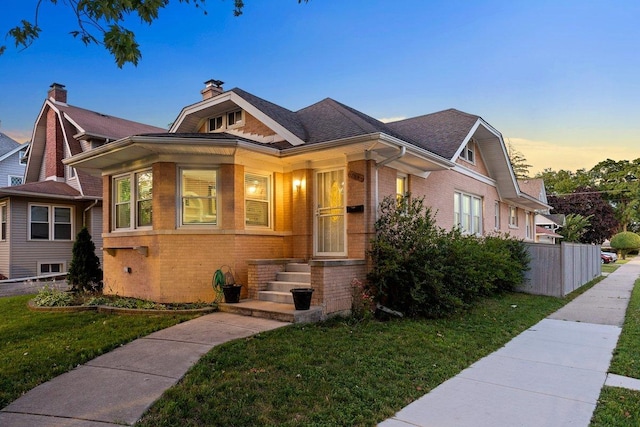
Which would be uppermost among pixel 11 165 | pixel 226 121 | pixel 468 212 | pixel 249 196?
pixel 11 165

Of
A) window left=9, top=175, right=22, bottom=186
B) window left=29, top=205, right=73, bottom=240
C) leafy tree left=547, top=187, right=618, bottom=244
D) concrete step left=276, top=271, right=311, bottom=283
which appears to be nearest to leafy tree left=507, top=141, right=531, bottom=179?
leafy tree left=547, top=187, right=618, bottom=244

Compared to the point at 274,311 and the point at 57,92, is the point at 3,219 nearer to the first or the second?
the point at 57,92

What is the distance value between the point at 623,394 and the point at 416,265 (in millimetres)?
4077

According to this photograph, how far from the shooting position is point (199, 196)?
9.27m

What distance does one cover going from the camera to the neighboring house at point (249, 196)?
8.74m

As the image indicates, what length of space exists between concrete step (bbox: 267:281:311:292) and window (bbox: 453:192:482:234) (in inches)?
287

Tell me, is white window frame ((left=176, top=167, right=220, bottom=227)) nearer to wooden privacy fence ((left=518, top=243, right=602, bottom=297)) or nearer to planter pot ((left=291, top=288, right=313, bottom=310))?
planter pot ((left=291, top=288, right=313, bottom=310))

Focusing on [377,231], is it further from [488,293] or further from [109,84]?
[109,84]

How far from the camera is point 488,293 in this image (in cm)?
1190

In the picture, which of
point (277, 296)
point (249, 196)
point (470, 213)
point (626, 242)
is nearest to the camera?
point (277, 296)

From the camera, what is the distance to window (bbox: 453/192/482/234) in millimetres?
14422

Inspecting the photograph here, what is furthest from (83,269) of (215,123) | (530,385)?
(530,385)

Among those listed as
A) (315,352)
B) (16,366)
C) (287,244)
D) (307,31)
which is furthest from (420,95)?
(16,366)

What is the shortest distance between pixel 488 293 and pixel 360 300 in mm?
5471
